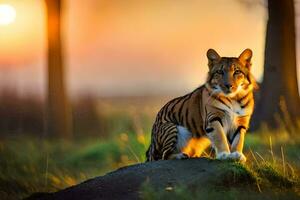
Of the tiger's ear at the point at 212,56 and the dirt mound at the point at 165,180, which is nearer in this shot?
the dirt mound at the point at 165,180

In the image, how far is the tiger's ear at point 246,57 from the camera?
785 centimetres

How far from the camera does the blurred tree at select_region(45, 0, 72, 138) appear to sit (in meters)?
15.2

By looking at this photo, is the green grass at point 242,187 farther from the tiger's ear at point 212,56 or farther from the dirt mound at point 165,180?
the tiger's ear at point 212,56

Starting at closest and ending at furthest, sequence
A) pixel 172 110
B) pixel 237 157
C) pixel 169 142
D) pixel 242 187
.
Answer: pixel 242 187, pixel 237 157, pixel 169 142, pixel 172 110

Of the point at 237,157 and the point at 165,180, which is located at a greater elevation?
the point at 237,157

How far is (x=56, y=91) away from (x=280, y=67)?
4.47 m

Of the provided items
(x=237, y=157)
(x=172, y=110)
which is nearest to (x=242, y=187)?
(x=237, y=157)

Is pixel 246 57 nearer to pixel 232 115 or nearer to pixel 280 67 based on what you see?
pixel 232 115

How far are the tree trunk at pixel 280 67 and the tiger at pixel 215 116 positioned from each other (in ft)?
18.4

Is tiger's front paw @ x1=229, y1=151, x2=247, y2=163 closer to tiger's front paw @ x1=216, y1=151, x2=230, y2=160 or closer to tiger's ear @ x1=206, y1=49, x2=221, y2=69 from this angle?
tiger's front paw @ x1=216, y1=151, x2=230, y2=160

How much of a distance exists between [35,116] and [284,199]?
9.84 metres

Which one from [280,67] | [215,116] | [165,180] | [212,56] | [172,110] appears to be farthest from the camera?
[280,67]

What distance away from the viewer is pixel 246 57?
25.8 ft

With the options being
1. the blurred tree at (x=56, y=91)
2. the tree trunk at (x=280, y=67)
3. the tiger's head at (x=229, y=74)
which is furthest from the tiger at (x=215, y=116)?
the blurred tree at (x=56, y=91)
